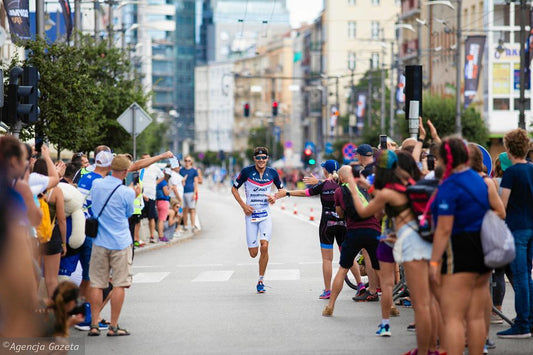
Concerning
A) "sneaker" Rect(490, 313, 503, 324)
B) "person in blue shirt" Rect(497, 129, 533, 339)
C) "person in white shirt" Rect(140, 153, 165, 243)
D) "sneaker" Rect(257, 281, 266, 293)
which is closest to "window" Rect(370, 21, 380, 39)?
"person in white shirt" Rect(140, 153, 165, 243)

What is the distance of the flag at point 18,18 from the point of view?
28.5m

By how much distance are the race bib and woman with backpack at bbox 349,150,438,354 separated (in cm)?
666

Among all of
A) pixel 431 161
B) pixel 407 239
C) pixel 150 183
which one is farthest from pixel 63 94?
pixel 407 239

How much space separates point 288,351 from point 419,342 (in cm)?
146

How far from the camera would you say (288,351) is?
11.5 meters

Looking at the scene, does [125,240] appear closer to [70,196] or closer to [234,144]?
[70,196]

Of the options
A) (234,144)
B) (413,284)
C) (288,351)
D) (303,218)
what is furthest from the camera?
(234,144)

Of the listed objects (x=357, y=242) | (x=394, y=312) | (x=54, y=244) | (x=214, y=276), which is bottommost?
(x=214, y=276)

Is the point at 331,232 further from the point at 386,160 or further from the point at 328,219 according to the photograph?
the point at 386,160

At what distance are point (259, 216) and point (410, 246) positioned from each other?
7.13 meters

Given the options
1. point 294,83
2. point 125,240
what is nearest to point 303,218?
point 125,240

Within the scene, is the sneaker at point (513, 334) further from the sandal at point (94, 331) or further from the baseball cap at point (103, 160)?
the baseball cap at point (103, 160)

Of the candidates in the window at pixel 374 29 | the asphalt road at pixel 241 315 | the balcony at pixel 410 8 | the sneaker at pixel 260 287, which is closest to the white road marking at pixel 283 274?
the asphalt road at pixel 241 315

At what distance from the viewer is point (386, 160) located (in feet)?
35.1
